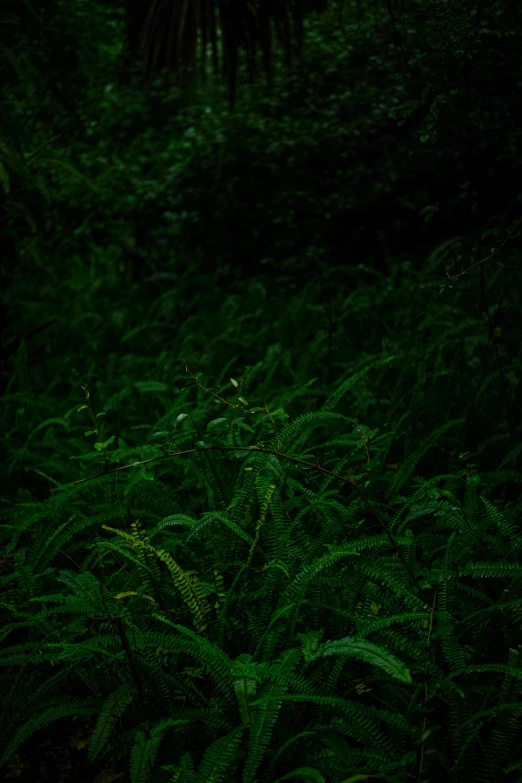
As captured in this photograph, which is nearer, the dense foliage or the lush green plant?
the lush green plant

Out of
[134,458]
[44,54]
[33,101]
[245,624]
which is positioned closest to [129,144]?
[33,101]

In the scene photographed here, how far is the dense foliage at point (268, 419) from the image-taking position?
4.93 ft

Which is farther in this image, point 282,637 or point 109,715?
point 282,637

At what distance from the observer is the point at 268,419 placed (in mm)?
2512

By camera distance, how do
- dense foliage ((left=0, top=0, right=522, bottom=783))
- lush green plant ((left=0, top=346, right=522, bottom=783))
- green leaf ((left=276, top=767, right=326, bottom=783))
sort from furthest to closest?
dense foliage ((left=0, top=0, right=522, bottom=783)), lush green plant ((left=0, top=346, right=522, bottom=783)), green leaf ((left=276, top=767, right=326, bottom=783))

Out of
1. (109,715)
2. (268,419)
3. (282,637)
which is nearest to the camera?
(109,715)

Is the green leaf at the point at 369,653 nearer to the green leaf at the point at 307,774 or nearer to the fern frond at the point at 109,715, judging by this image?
the green leaf at the point at 307,774

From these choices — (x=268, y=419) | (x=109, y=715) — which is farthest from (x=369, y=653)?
(x=268, y=419)

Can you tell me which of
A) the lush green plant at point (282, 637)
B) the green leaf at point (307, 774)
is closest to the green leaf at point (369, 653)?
the lush green plant at point (282, 637)

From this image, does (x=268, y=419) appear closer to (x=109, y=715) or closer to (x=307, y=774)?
(x=109, y=715)

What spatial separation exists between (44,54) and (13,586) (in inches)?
136

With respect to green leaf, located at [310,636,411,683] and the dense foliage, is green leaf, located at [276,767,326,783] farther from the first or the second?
green leaf, located at [310,636,411,683]

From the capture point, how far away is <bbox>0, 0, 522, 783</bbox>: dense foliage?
4.93 feet

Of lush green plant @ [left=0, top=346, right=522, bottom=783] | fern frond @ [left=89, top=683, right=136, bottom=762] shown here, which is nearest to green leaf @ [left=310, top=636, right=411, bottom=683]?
lush green plant @ [left=0, top=346, right=522, bottom=783]
